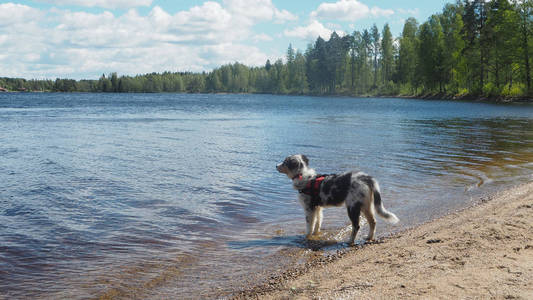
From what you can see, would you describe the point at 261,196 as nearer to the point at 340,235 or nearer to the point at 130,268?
the point at 340,235

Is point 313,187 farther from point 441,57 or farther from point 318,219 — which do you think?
point 441,57

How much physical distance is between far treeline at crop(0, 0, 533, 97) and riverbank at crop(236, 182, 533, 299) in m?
67.0

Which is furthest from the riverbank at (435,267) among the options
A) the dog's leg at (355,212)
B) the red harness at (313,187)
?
the red harness at (313,187)

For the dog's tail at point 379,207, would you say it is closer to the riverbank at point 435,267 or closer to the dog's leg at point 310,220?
the riverbank at point 435,267

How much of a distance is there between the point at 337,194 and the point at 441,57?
9352 cm

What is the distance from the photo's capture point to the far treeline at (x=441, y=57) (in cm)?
6625

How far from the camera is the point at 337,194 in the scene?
810 centimetres

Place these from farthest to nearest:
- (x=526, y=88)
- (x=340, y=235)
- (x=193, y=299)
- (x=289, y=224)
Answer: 1. (x=526, y=88)
2. (x=289, y=224)
3. (x=340, y=235)
4. (x=193, y=299)

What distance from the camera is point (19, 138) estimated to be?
26625 mm

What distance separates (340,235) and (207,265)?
9.88ft

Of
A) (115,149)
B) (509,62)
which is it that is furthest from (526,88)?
(115,149)

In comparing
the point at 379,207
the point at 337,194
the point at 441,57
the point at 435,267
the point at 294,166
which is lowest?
the point at 435,267

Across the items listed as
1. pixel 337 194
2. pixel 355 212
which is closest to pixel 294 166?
pixel 337 194

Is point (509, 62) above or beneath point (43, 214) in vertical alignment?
above
